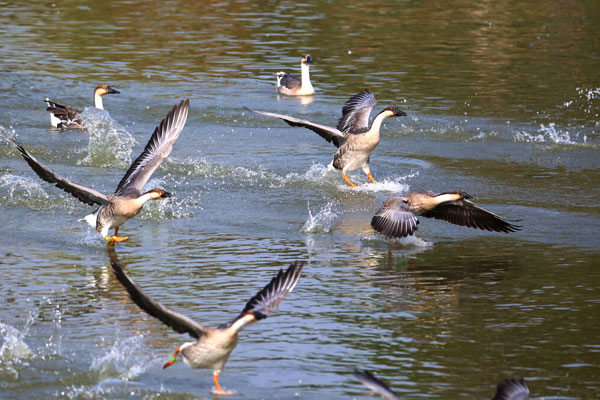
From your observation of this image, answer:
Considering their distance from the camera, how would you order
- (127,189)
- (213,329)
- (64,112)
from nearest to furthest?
(213,329) → (127,189) → (64,112)

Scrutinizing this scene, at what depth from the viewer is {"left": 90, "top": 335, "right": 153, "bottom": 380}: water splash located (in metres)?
6.76

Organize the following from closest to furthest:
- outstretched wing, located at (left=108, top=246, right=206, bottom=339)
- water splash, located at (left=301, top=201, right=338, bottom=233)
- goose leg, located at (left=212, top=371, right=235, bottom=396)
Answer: outstretched wing, located at (left=108, top=246, right=206, bottom=339) → goose leg, located at (left=212, top=371, right=235, bottom=396) → water splash, located at (left=301, top=201, right=338, bottom=233)

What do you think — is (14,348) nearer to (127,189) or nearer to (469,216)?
(127,189)

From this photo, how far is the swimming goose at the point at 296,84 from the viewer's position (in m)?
18.9

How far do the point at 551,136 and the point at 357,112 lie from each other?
147 inches

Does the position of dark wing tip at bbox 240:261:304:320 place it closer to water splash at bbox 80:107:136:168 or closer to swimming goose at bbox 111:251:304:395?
swimming goose at bbox 111:251:304:395

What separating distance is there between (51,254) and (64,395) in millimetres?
3452

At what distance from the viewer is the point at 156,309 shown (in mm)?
6055

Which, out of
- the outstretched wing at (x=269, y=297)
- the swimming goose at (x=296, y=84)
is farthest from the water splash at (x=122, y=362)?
the swimming goose at (x=296, y=84)

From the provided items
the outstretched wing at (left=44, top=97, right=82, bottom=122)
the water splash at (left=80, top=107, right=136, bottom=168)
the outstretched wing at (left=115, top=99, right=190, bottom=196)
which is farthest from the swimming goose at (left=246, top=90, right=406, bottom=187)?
the outstretched wing at (left=44, top=97, right=82, bottom=122)

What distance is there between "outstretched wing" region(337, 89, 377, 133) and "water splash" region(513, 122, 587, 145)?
3.28 m

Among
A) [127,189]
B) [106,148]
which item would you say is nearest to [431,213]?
[127,189]

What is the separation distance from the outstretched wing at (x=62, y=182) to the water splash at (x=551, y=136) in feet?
25.6

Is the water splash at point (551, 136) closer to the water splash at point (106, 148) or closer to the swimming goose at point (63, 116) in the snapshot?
the water splash at point (106, 148)
